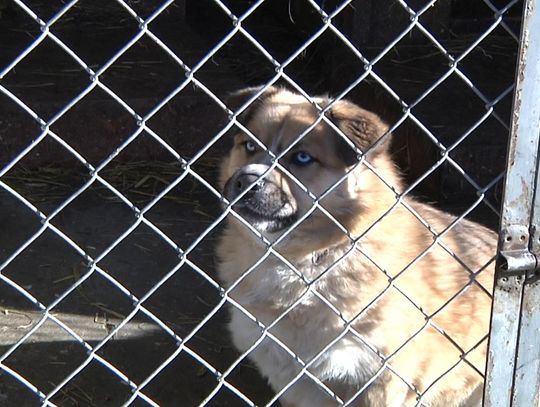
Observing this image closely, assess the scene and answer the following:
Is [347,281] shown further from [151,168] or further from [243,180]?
[151,168]

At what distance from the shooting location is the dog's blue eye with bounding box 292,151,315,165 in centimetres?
374

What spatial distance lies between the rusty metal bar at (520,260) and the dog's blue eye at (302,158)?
1.30 m

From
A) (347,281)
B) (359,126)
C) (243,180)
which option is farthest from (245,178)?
(347,281)

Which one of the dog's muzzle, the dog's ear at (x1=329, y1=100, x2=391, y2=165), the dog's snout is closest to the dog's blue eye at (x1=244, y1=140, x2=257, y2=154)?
the dog's muzzle

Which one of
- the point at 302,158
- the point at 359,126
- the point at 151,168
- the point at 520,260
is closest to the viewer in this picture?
the point at 520,260

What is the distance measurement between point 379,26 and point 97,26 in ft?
7.58

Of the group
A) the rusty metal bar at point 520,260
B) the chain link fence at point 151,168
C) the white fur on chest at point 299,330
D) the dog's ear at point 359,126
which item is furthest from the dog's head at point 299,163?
the rusty metal bar at point 520,260

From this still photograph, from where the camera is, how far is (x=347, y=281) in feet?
11.5

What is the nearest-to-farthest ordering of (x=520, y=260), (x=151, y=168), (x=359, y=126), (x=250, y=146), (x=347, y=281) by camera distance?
(x=520, y=260) < (x=359, y=126) < (x=347, y=281) < (x=250, y=146) < (x=151, y=168)

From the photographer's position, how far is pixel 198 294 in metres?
4.79

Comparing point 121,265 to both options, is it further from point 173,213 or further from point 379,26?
point 379,26

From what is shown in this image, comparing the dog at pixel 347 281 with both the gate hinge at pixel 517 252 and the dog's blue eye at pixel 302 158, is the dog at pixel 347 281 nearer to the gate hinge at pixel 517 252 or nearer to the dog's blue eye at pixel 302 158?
the dog's blue eye at pixel 302 158

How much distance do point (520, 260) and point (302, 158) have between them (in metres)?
1.38

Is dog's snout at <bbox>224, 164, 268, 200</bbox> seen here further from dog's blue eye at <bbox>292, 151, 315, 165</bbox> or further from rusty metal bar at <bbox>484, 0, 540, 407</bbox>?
rusty metal bar at <bbox>484, 0, 540, 407</bbox>
